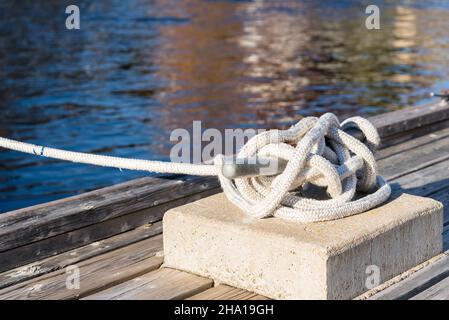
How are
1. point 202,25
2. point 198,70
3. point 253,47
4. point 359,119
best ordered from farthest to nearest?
point 202,25 → point 253,47 → point 198,70 → point 359,119

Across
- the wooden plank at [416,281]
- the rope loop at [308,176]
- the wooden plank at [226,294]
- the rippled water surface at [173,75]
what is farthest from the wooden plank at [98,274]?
the rippled water surface at [173,75]

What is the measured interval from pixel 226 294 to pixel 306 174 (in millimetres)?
581

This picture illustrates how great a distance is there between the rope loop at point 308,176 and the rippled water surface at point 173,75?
636 cm

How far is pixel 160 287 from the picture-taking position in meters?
3.37

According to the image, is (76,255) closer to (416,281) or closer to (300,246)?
(300,246)

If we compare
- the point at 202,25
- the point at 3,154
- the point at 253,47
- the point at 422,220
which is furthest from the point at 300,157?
the point at 202,25

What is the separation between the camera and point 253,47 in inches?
862

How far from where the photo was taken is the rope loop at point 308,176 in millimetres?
3262

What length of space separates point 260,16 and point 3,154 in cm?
1933

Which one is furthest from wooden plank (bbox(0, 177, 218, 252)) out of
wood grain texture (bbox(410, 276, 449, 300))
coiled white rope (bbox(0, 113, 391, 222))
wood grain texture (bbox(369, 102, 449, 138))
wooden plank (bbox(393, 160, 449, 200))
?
wood grain texture (bbox(369, 102, 449, 138))

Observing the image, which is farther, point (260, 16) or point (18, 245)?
point (260, 16)

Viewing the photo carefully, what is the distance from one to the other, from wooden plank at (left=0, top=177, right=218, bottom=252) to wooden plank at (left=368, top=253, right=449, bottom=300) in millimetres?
1479

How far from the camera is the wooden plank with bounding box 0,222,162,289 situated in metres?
3.61
